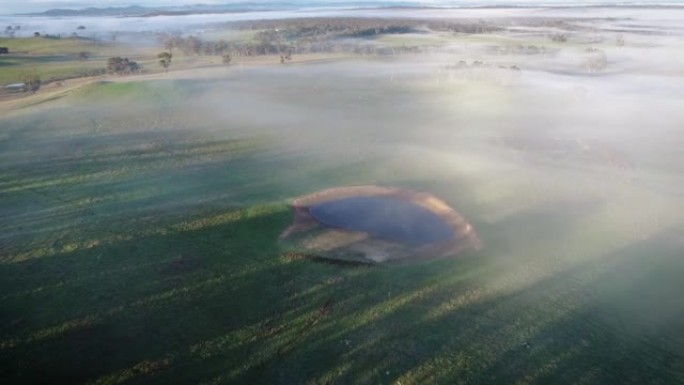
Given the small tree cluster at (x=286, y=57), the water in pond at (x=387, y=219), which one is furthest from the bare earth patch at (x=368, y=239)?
the small tree cluster at (x=286, y=57)

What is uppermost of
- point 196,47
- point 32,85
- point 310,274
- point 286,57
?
point 196,47

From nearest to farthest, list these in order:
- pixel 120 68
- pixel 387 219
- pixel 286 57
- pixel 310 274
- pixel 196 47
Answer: pixel 310 274 → pixel 387 219 → pixel 120 68 → pixel 286 57 → pixel 196 47

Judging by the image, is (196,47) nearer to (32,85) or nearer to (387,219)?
(32,85)

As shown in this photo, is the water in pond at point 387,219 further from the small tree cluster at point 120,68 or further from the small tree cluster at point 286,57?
the small tree cluster at point 286,57

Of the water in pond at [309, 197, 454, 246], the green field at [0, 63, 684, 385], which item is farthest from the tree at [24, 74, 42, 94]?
the water in pond at [309, 197, 454, 246]

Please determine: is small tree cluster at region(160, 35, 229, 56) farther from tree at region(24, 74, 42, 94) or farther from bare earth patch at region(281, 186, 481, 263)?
bare earth patch at region(281, 186, 481, 263)

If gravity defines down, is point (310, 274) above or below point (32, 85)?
below

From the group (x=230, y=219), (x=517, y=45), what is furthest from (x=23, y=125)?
(x=517, y=45)

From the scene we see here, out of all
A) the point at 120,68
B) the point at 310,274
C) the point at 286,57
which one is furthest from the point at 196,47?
the point at 310,274
